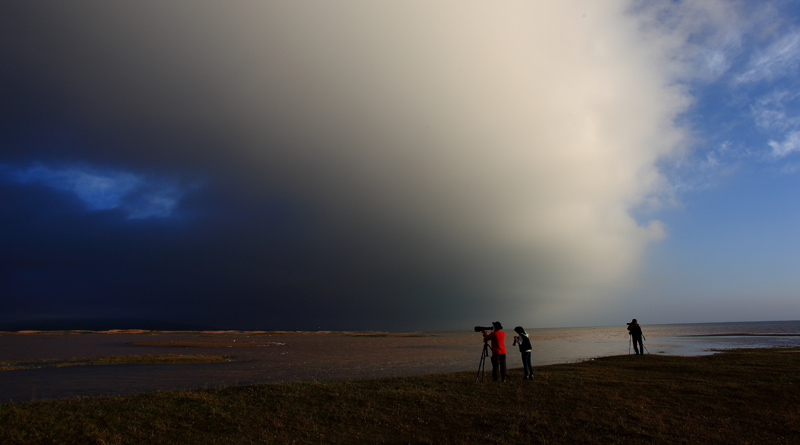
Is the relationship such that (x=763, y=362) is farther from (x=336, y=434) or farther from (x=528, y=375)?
(x=336, y=434)

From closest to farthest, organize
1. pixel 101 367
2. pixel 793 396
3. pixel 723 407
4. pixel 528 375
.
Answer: pixel 723 407 < pixel 793 396 < pixel 528 375 < pixel 101 367

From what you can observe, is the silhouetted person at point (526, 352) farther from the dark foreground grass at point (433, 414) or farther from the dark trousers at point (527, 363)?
the dark foreground grass at point (433, 414)

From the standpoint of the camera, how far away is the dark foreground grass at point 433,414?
10.3 metres

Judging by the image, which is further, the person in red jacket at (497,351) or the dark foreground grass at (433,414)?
the person in red jacket at (497,351)

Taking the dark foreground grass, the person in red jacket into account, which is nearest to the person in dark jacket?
the person in red jacket

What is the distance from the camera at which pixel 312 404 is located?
44.9 feet

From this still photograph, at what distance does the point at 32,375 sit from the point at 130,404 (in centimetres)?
2088

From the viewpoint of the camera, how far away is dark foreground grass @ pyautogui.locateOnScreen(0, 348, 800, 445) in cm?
1031

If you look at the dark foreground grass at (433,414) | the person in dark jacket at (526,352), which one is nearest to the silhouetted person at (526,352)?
the person in dark jacket at (526,352)

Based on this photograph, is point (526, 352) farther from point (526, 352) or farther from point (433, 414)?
point (433, 414)

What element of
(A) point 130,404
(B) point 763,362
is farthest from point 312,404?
(B) point 763,362

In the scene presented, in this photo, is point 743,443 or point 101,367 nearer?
point 743,443

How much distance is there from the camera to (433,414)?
41.4 feet

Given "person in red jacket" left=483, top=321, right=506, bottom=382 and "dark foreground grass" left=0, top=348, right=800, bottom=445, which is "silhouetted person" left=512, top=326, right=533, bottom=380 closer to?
"person in red jacket" left=483, top=321, right=506, bottom=382
